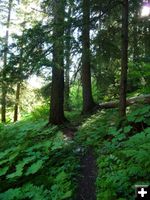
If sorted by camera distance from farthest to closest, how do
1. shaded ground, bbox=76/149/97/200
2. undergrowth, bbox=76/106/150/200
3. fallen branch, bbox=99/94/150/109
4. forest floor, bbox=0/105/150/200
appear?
fallen branch, bbox=99/94/150/109 → shaded ground, bbox=76/149/97/200 → forest floor, bbox=0/105/150/200 → undergrowth, bbox=76/106/150/200

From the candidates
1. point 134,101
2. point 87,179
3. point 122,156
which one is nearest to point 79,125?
point 134,101

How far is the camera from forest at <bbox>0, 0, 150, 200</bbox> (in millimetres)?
6332

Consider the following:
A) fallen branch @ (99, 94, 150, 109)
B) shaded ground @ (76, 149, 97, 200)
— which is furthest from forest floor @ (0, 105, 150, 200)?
fallen branch @ (99, 94, 150, 109)

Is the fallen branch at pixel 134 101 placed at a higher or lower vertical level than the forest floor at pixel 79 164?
higher

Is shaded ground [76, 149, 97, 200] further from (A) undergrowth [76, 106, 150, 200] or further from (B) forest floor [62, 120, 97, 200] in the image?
(A) undergrowth [76, 106, 150, 200]

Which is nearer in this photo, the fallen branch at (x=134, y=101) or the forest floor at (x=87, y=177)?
the forest floor at (x=87, y=177)

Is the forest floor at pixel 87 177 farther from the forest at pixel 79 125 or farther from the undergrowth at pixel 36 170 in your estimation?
the undergrowth at pixel 36 170

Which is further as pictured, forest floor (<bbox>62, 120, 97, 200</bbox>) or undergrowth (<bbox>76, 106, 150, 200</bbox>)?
forest floor (<bbox>62, 120, 97, 200</bbox>)

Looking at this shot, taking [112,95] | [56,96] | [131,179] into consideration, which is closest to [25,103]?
[112,95]

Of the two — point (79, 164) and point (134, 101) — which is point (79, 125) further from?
point (79, 164)

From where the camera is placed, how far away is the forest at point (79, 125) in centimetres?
633

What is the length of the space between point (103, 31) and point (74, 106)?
1088 cm

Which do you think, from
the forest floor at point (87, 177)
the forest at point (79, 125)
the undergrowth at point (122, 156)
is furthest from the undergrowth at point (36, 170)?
the undergrowth at point (122, 156)

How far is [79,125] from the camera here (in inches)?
505
